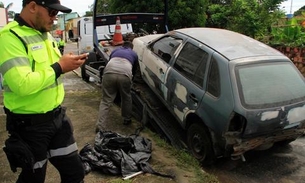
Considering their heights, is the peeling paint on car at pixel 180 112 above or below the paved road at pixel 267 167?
above

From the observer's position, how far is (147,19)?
7.72 metres

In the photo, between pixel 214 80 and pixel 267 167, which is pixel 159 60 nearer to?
pixel 214 80

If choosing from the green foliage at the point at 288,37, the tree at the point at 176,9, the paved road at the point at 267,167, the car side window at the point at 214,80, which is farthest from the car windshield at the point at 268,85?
the tree at the point at 176,9

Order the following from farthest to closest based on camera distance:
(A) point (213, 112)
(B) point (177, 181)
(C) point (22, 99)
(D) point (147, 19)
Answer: (D) point (147, 19), (A) point (213, 112), (B) point (177, 181), (C) point (22, 99)

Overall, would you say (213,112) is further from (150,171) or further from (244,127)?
(150,171)

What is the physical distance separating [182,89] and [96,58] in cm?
465

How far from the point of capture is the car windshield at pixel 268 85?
373 centimetres

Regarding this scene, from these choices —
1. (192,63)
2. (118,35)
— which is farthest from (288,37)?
(192,63)

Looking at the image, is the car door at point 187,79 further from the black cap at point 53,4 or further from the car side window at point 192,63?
the black cap at point 53,4

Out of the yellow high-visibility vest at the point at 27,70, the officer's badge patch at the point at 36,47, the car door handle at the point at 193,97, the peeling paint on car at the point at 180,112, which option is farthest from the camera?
the peeling paint on car at the point at 180,112

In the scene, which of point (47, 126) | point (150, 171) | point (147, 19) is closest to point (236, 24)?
point (147, 19)

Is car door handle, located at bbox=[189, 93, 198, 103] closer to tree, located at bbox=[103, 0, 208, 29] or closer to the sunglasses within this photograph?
the sunglasses

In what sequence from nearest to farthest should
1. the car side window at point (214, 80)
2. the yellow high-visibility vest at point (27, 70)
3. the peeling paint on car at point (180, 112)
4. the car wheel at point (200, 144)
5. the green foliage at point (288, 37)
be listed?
the yellow high-visibility vest at point (27, 70)
the car side window at point (214, 80)
the car wheel at point (200, 144)
the peeling paint on car at point (180, 112)
the green foliage at point (288, 37)

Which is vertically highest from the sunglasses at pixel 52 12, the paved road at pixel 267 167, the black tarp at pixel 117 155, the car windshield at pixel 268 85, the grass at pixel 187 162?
the sunglasses at pixel 52 12
